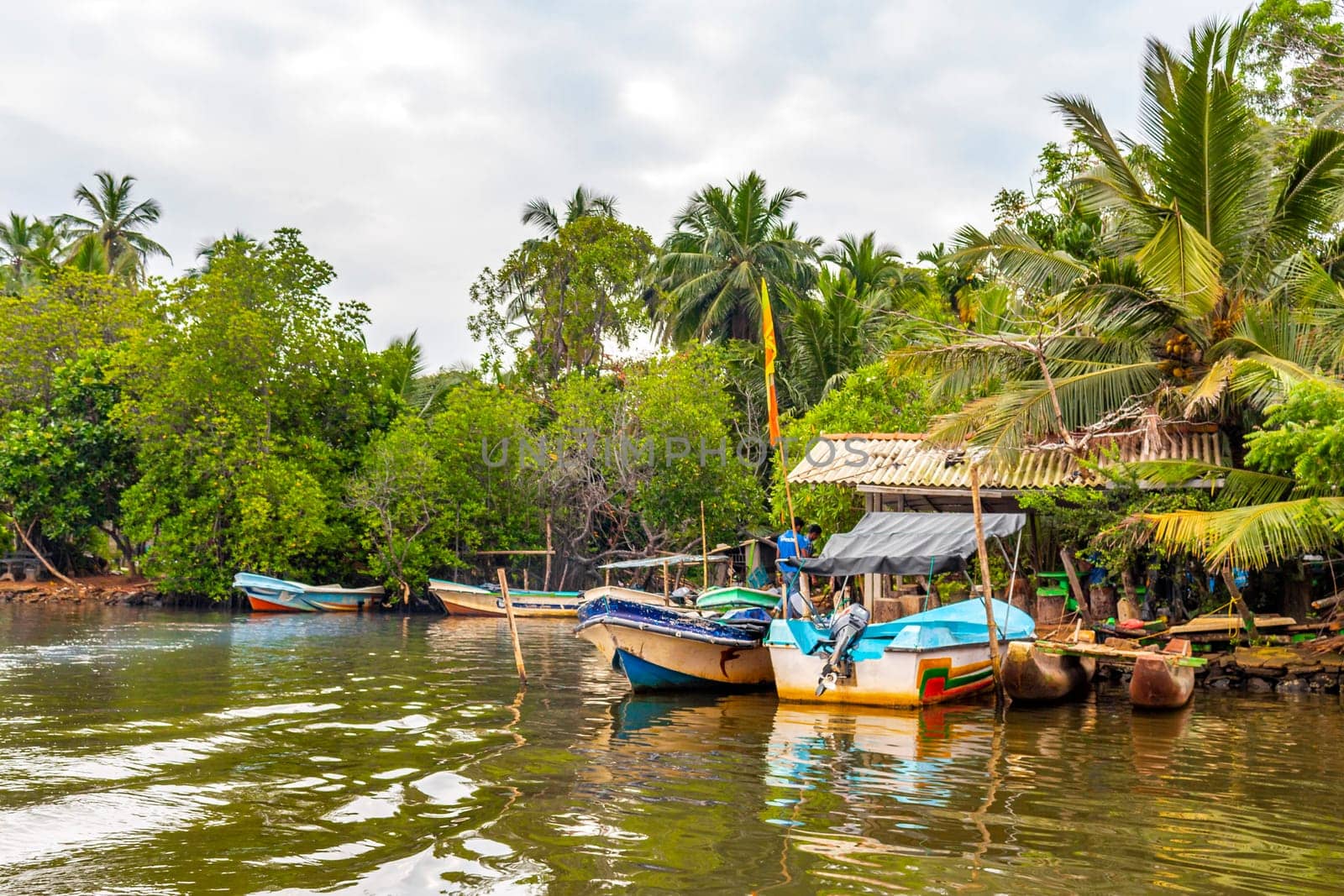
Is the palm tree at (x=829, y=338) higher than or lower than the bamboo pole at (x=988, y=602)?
higher

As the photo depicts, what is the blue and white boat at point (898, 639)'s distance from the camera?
1243 centimetres

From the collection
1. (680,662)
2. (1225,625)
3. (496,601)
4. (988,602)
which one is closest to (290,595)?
(496,601)

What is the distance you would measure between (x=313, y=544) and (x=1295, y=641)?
24782 millimetres

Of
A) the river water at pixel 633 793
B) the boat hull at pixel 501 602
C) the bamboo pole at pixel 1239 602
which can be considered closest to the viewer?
the river water at pixel 633 793

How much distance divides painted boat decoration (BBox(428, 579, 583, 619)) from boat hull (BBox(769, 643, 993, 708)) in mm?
16251

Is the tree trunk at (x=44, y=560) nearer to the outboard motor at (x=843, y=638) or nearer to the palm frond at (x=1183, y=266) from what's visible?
the outboard motor at (x=843, y=638)

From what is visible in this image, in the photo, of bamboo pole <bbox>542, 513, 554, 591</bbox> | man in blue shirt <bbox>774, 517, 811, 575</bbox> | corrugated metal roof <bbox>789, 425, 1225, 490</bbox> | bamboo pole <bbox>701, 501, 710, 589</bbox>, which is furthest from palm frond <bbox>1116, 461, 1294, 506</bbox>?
bamboo pole <bbox>542, 513, 554, 591</bbox>

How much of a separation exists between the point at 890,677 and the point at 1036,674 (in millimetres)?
1847

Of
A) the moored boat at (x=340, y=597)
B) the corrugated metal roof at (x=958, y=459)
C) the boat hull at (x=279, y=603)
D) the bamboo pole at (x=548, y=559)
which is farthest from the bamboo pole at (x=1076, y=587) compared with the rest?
the boat hull at (x=279, y=603)

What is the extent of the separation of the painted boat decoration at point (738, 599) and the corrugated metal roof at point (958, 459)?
6.38 feet

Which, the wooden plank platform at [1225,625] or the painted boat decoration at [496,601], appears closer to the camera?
the wooden plank platform at [1225,625]

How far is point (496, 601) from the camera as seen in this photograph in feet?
97.2

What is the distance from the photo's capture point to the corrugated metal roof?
15281mm

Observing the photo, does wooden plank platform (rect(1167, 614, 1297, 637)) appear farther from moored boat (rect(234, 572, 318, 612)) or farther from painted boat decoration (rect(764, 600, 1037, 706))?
moored boat (rect(234, 572, 318, 612))
